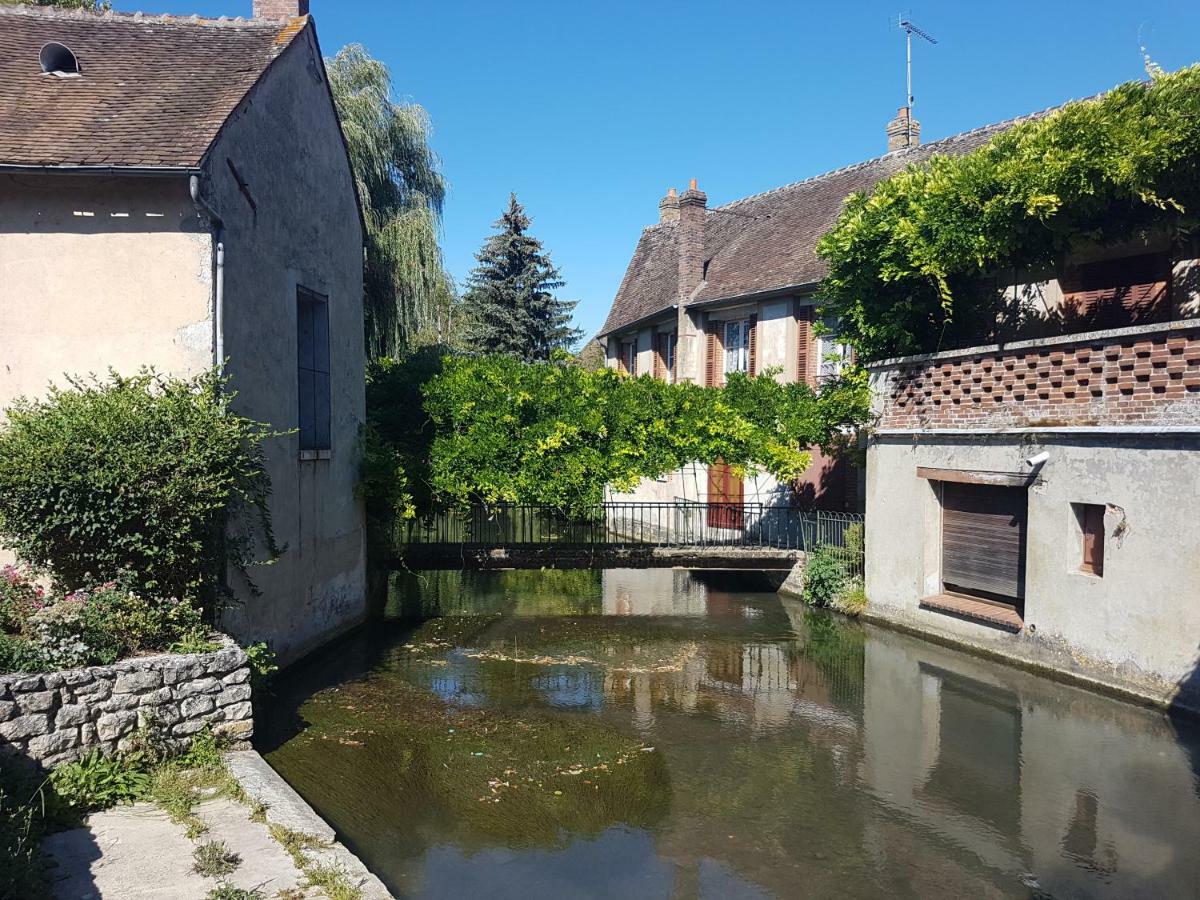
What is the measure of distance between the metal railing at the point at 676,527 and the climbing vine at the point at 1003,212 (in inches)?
150

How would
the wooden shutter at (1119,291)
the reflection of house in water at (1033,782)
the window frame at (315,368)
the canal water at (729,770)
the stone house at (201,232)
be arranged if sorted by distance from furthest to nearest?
1. the window frame at (315,368)
2. the wooden shutter at (1119,291)
3. the stone house at (201,232)
4. the reflection of house in water at (1033,782)
5. the canal water at (729,770)

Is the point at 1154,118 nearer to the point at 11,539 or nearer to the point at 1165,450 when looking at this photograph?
the point at 1165,450

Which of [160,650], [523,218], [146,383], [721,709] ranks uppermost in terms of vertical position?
[523,218]

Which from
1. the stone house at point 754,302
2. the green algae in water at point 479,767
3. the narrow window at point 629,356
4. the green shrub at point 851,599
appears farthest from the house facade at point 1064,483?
the narrow window at point 629,356

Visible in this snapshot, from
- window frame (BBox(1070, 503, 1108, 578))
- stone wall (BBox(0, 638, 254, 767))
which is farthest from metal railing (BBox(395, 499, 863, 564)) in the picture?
stone wall (BBox(0, 638, 254, 767))

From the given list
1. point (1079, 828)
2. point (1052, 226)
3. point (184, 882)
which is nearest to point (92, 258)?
point (184, 882)

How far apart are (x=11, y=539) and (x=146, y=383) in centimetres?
185

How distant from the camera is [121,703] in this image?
631 centimetres

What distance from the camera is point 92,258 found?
28.5 ft

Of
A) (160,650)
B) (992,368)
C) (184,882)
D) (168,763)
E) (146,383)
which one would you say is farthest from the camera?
(992,368)

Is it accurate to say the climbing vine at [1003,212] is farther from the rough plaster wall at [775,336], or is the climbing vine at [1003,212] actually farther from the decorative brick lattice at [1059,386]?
the rough plaster wall at [775,336]

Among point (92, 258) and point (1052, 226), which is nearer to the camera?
point (92, 258)

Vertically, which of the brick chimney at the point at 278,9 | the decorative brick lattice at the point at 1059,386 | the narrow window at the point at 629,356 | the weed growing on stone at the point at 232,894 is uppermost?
the brick chimney at the point at 278,9

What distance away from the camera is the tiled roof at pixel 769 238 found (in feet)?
62.4
